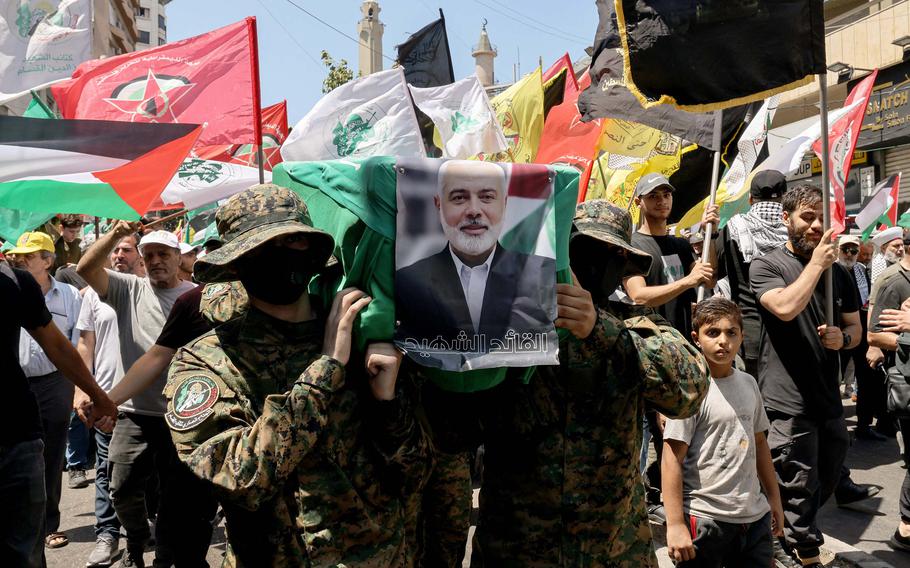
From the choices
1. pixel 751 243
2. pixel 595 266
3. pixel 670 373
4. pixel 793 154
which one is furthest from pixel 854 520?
pixel 595 266

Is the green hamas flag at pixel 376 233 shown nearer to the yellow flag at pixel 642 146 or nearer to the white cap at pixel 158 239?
the white cap at pixel 158 239

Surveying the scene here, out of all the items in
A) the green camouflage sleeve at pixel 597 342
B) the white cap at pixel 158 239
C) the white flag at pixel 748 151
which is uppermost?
the white flag at pixel 748 151

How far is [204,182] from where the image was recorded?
6.53m

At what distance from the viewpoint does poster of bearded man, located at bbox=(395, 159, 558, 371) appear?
212 cm

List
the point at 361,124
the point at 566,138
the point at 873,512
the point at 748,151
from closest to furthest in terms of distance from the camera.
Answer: the point at 873,512
the point at 361,124
the point at 748,151
the point at 566,138

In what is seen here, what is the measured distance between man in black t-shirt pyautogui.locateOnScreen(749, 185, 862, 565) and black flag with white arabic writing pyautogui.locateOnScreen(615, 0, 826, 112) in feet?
3.11

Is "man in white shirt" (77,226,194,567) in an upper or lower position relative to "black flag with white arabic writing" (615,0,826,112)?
lower

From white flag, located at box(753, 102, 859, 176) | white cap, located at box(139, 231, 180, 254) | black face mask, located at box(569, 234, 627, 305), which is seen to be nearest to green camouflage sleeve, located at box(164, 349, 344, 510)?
black face mask, located at box(569, 234, 627, 305)

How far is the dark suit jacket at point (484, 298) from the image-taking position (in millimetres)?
2117

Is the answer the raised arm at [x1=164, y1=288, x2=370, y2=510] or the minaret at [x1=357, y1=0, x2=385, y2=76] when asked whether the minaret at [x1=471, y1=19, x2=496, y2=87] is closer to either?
the minaret at [x1=357, y1=0, x2=385, y2=76]

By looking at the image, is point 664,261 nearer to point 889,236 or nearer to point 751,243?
point 751,243

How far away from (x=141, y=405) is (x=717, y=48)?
149 inches

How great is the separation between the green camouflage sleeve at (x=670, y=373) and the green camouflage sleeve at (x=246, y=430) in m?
0.95

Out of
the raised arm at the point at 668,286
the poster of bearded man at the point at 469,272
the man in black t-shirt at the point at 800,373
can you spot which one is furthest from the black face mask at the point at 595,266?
the man in black t-shirt at the point at 800,373
